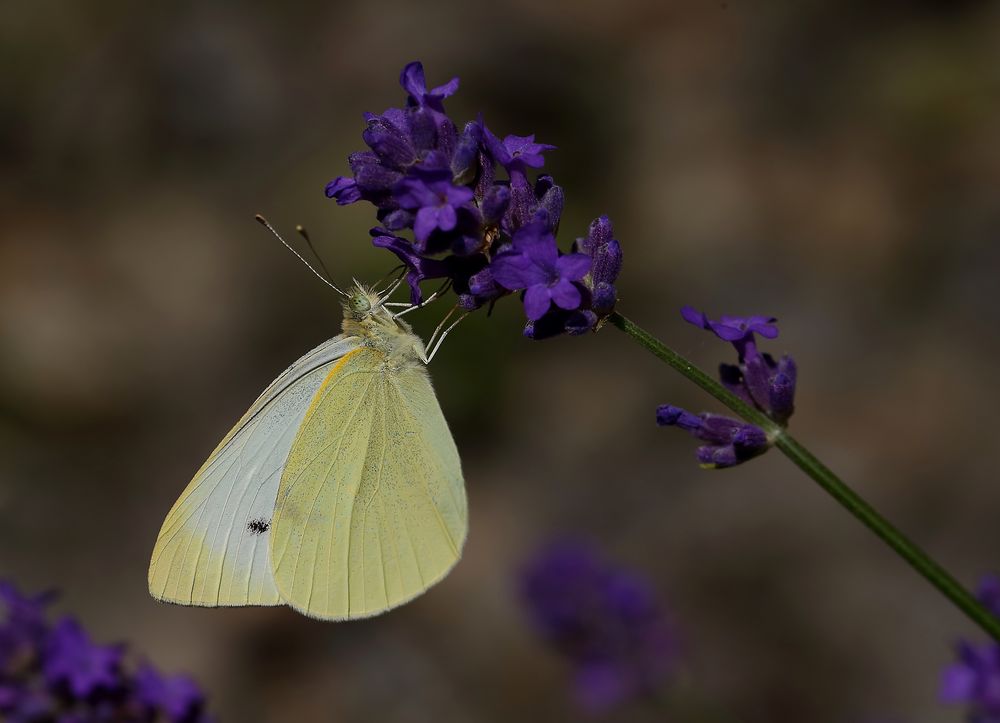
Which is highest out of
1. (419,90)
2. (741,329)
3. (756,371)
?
(419,90)

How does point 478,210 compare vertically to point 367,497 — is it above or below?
above

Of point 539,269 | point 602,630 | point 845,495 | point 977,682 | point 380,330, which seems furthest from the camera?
point 602,630

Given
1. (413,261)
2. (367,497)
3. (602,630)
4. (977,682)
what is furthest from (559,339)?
(413,261)

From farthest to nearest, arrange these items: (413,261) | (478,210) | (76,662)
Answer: (76,662), (413,261), (478,210)

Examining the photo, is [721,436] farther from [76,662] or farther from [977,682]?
[76,662]

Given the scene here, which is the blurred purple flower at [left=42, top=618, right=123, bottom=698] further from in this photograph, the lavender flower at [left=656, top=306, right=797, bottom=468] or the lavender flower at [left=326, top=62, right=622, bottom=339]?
the lavender flower at [left=656, top=306, right=797, bottom=468]

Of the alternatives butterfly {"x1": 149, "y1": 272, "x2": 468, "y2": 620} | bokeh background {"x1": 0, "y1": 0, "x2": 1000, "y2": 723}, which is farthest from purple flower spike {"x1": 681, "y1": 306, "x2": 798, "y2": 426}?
bokeh background {"x1": 0, "y1": 0, "x2": 1000, "y2": 723}

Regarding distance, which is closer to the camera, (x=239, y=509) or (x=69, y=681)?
(x=69, y=681)
